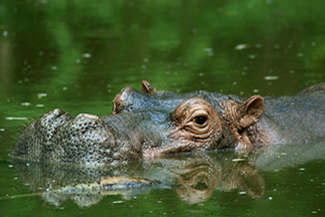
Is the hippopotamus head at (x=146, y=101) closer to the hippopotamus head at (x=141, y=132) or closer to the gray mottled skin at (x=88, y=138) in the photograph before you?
the hippopotamus head at (x=141, y=132)

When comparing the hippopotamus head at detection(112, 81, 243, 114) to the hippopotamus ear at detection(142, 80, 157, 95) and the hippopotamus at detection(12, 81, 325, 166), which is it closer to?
the hippopotamus at detection(12, 81, 325, 166)

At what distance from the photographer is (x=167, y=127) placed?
7.73 m

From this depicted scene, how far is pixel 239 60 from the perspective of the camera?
15.5 m

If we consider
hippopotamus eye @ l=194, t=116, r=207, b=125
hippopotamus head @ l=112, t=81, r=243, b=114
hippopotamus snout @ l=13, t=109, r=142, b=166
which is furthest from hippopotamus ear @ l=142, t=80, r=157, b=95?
hippopotamus snout @ l=13, t=109, r=142, b=166

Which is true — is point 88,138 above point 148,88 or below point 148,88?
below

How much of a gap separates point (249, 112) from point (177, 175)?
1.57m

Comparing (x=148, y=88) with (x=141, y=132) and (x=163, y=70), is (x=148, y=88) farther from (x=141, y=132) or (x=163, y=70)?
(x=163, y=70)

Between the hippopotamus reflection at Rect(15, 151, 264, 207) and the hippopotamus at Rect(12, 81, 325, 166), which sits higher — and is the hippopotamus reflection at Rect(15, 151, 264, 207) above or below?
below

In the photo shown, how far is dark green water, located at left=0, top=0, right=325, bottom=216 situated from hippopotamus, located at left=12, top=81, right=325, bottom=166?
0.22 m

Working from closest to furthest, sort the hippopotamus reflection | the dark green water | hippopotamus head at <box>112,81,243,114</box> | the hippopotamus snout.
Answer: the dark green water → the hippopotamus reflection → the hippopotamus snout → hippopotamus head at <box>112,81,243,114</box>

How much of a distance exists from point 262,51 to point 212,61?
6.02 ft

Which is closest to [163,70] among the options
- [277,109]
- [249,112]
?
[277,109]

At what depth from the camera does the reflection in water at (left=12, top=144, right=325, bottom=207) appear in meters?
6.37

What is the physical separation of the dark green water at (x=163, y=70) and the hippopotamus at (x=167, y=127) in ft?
0.71
